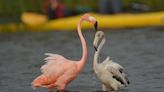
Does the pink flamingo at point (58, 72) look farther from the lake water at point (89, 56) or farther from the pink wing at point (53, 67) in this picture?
the lake water at point (89, 56)

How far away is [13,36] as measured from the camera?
80.7 ft

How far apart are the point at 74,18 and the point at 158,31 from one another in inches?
126

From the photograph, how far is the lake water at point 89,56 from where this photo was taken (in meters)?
14.1

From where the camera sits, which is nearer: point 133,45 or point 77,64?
point 77,64

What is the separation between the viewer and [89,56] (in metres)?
18.9

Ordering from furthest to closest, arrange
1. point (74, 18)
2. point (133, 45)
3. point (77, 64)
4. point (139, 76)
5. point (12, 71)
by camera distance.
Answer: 1. point (74, 18)
2. point (133, 45)
3. point (12, 71)
4. point (139, 76)
5. point (77, 64)

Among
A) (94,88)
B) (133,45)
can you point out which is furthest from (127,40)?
(94,88)

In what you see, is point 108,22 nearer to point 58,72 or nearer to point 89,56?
point 89,56

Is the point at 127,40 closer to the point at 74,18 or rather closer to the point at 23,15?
the point at 74,18

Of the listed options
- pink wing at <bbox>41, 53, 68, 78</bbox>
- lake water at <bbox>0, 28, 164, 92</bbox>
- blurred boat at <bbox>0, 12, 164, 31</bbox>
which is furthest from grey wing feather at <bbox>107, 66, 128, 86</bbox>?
blurred boat at <bbox>0, 12, 164, 31</bbox>

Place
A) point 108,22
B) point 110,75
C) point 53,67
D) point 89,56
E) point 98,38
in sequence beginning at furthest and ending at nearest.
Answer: point 108,22 → point 89,56 → point 98,38 → point 53,67 → point 110,75

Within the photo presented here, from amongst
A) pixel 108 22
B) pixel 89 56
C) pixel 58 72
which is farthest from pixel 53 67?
pixel 108 22

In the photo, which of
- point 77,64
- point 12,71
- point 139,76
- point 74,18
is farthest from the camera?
point 74,18

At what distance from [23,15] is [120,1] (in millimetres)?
3426
